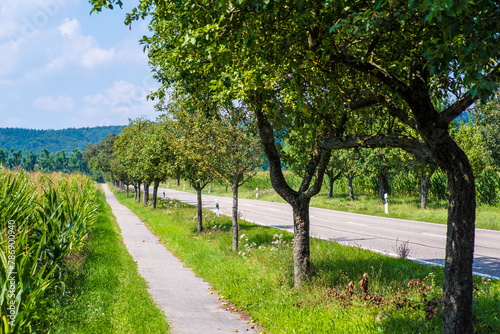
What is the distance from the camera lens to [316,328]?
18.5 feet

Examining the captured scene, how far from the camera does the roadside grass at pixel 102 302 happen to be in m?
5.87

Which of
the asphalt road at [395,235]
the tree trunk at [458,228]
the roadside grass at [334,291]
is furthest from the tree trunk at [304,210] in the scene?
the asphalt road at [395,235]

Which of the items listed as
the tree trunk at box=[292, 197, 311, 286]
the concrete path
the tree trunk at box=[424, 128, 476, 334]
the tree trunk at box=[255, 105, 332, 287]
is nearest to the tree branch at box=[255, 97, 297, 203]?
the tree trunk at box=[255, 105, 332, 287]

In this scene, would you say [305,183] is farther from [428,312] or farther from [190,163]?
[190,163]

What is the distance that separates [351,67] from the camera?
6.19 meters

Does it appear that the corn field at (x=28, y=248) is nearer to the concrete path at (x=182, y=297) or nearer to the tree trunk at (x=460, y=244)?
the concrete path at (x=182, y=297)

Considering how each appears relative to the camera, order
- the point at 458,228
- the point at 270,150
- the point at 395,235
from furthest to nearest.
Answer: the point at 395,235 < the point at 270,150 < the point at 458,228

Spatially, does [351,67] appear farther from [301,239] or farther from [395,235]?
[395,235]

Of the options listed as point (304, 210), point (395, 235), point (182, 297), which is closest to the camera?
point (304, 210)

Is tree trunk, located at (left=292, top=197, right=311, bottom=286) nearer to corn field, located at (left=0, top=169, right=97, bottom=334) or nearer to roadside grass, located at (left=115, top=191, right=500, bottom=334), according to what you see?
roadside grass, located at (left=115, top=191, right=500, bottom=334)

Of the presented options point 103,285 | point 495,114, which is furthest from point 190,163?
point 495,114

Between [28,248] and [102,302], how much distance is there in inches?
64.8

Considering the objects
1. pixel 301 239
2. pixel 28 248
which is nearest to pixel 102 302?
pixel 28 248

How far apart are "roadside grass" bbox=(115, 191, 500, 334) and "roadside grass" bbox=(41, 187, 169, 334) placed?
1.74 metres
